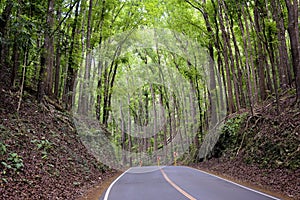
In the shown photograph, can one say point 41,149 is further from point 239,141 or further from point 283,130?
point 239,141

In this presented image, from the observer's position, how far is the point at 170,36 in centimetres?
2577

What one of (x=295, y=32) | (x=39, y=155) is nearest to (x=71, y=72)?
(x=39, y=155)

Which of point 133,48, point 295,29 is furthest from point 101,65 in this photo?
point 295,29

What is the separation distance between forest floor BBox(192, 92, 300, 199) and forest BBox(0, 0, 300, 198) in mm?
464

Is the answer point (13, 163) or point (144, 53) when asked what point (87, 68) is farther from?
point (144, 53)

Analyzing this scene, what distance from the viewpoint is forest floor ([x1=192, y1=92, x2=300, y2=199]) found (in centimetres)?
1007

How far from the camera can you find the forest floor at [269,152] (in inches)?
396

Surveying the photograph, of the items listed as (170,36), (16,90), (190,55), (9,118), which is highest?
(170,36)

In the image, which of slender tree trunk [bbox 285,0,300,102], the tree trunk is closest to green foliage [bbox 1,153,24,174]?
the tree trunk

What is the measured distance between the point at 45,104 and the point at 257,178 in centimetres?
1112

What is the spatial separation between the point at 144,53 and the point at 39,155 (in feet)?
73.9

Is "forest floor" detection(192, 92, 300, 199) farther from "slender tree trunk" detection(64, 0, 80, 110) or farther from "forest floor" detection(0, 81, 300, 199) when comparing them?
"slender tree trunk" detection(64, 0, 80, 110)

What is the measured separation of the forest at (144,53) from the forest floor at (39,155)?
685 mm

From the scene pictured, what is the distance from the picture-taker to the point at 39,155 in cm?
981
